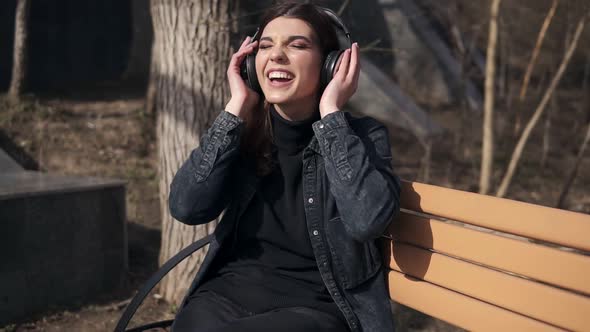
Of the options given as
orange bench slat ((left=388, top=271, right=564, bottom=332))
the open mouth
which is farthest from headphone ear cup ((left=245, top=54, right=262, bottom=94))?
orange bench slat ((left=388, top=271, right=564, bottom=332))

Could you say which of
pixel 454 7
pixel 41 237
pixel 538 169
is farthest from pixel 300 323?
pixel 538 169

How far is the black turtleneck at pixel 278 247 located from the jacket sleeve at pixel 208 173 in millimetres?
155

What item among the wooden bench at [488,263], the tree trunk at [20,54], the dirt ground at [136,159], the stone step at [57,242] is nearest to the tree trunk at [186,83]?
the stone step at [57,242]

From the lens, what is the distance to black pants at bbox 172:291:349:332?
8.23ft

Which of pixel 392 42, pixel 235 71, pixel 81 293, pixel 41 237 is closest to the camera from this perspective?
pixel 235 71

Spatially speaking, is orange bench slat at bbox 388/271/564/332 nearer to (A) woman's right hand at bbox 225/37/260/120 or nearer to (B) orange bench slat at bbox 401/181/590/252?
(B) orange bench slat at bbox 401/181/590/252

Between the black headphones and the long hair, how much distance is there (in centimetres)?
5

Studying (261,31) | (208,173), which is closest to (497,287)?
(208,173)

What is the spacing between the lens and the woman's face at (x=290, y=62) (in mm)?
2783

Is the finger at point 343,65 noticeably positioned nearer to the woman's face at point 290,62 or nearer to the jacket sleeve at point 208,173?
the woman's face at point 290,62

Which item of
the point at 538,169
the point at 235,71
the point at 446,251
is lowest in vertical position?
the point at 538,169

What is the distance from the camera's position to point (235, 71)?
301 centimetres

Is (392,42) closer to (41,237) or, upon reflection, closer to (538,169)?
(538,169)

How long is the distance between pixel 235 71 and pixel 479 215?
1.21 metres
